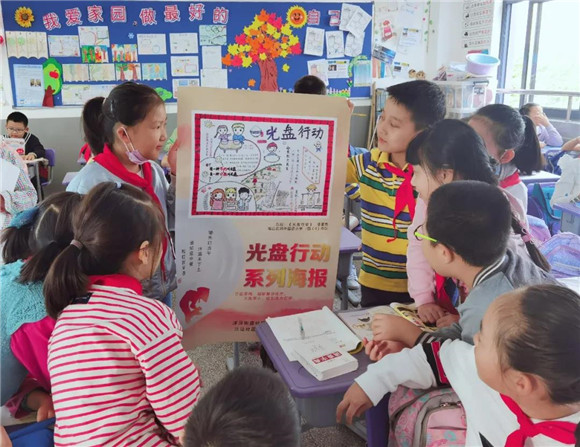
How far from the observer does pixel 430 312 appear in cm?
141

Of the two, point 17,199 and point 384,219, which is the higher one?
point 384,219

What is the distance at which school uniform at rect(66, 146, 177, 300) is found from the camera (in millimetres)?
1681

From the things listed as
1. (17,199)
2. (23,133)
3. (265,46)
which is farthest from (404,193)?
(23,133)

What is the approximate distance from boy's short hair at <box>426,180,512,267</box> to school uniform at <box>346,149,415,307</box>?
537mm

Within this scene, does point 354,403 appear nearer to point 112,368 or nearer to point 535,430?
point 535,430

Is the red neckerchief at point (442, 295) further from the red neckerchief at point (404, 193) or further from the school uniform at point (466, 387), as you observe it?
the school uniform at point (466, 387)

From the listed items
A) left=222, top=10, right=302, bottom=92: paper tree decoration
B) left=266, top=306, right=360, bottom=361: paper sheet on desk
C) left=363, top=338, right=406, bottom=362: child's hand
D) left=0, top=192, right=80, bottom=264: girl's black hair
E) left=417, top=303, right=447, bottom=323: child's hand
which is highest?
left=222, top=10, right=302, bottom=92: paper tree decoration

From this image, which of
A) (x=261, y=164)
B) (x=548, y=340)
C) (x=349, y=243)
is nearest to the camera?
(x=548, y=340)

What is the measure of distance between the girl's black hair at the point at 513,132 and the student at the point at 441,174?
46cm

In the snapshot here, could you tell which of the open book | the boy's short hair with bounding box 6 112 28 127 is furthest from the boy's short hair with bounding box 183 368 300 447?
the boy's short hair with bounding box 6 112 28 127

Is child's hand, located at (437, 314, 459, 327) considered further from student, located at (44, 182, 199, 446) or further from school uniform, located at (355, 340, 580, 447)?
student, located at (44, 182, 199, 446)

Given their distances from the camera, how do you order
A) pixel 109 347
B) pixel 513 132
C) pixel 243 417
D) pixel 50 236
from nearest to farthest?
1. pixel 243 417
2. pixel 109 347
3. pixel 50 236
4. pixel 513 132

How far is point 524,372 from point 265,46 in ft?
16.8

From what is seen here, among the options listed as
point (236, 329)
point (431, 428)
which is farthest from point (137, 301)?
point (236, 329)
